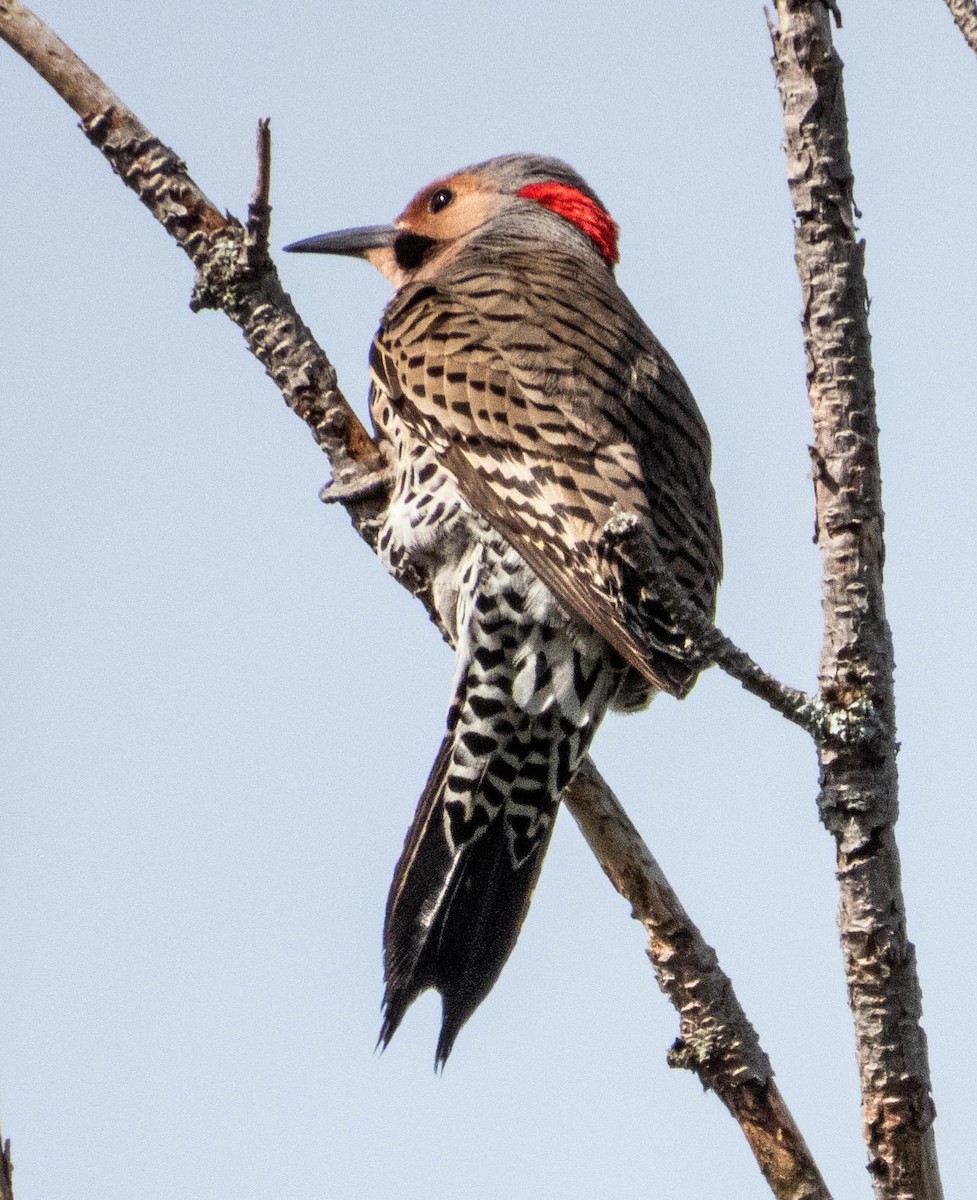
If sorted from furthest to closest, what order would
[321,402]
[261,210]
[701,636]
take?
[321,402] < [261,210] < [701,636]

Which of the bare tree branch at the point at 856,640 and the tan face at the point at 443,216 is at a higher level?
the tan face at the point at 443,216

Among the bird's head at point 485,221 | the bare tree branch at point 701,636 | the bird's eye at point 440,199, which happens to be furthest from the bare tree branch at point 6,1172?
the bird's eye at point 440,199

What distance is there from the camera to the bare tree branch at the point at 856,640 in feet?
9.23

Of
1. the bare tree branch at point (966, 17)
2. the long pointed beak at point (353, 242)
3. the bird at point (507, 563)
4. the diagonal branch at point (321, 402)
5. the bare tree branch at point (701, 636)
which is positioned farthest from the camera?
the long pointed beak at point (353, 242)

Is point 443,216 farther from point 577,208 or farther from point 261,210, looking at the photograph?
point 261,210

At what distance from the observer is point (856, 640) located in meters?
2.89

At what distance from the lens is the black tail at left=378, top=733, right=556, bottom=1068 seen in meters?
4.27

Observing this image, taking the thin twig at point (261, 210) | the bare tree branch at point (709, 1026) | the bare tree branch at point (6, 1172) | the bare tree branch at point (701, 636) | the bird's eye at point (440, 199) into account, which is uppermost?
the bird's eye at point (440, 199)

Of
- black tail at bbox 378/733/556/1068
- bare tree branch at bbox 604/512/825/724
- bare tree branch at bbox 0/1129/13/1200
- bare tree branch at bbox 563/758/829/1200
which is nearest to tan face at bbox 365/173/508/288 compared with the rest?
black tail at bbox 378/733/556/1068

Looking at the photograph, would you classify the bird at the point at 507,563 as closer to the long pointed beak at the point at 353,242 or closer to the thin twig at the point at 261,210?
the thin twig at the point at 261,210

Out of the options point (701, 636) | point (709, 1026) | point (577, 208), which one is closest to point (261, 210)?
point (701, 636)

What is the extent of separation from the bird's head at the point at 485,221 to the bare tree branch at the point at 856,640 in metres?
2.90

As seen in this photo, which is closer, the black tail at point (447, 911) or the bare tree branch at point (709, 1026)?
the bare tree branch at point (709, 1026)

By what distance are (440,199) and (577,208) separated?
53 centimetres
